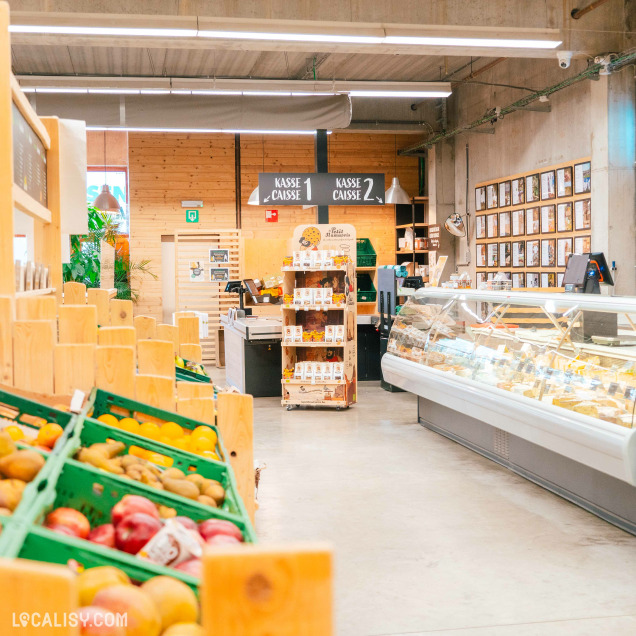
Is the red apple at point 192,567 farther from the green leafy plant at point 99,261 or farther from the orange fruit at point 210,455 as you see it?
the green leafy plant at point 99,261

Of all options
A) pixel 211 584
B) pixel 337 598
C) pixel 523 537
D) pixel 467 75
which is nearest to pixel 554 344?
pixel 523 537

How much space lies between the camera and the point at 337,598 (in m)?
Answer: 3.38

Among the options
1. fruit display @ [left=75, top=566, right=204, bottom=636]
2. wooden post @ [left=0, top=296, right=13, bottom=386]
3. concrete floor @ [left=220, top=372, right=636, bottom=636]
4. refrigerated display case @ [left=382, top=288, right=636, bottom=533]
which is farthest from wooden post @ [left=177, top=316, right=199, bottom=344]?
fruit display @ [left=75, top=566, right=204, bottom=636]

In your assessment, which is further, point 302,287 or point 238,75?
point 238,75

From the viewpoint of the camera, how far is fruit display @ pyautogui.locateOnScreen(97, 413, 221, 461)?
2.23 m

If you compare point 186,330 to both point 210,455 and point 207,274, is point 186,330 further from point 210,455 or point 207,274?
point 207,274

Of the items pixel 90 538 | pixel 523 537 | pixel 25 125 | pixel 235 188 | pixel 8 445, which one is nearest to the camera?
pixel 90 538

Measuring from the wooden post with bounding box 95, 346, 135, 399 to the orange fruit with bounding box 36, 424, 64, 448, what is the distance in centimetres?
49

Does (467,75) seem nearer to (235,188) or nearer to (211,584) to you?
(235,188)

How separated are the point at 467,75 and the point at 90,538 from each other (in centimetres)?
1245

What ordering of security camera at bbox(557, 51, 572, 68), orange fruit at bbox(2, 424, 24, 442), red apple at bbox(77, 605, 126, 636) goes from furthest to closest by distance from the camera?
security camera at bbox(557, 51, 572, 68)
orange fruit at bbox(2, 424, 24, 442)
red apple at bbox(77, 605, 126, 636)

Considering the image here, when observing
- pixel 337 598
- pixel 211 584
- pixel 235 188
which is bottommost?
pixel 337 598

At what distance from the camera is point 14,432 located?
1.86 m

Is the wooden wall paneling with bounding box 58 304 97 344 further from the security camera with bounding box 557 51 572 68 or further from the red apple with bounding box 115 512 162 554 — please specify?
the security camera with bounding box 557 51 572 68
